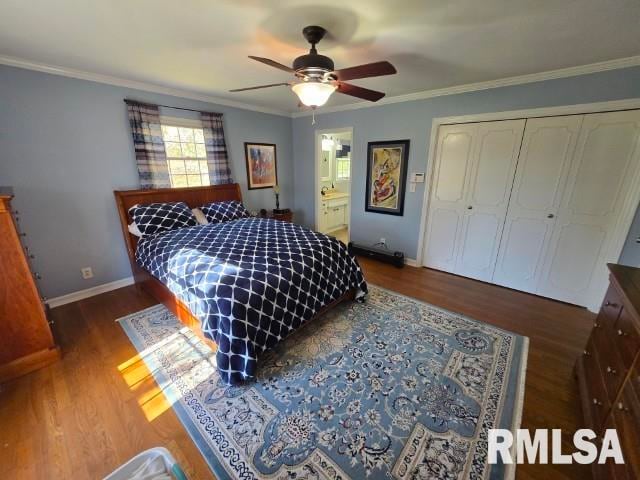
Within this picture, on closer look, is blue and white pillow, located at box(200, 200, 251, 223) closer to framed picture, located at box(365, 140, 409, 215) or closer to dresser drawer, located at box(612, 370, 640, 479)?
framed picture, located at box(365, 140, 409, 215)

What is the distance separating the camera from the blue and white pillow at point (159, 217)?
280 cm

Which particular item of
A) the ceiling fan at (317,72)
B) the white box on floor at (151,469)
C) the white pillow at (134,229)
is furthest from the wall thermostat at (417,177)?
the white box on floor at (151,469)

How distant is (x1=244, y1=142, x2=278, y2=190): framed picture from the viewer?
4082 mm

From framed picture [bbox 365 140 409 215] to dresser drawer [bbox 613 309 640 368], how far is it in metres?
2.57

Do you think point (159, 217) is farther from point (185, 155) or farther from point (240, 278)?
point (240, 278)

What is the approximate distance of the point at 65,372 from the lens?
72.7 inches

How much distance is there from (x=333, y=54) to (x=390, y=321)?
234 centimetres

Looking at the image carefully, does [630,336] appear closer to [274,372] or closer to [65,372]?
[274,372]

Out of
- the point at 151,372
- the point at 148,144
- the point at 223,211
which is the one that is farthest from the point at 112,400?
the point at 148,144

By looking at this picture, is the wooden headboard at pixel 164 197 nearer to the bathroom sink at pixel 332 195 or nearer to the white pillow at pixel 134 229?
the white pillow at pixel 134 229

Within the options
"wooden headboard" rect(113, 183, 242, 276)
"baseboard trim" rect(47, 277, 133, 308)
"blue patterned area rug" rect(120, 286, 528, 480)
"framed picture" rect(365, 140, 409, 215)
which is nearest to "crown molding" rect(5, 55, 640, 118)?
"framed picture" rect(365, 140, 409, 215)

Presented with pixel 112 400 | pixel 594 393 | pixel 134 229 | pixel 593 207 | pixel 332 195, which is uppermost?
pixel 593 207

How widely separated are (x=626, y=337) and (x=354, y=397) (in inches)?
56.2

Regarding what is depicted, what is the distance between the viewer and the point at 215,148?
11.8 ft
